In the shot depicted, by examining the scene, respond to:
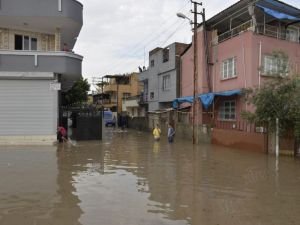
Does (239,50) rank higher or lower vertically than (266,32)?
lower

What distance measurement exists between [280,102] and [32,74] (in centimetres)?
1291

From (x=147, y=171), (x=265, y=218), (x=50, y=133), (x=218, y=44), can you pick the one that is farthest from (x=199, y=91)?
(x=265, y=218)

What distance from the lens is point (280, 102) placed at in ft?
54.3

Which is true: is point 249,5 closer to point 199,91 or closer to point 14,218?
point 199,91

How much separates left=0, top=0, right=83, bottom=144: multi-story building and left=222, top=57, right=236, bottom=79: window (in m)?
9.99

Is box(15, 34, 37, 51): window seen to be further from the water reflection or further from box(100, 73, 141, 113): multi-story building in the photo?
box(100, 73, 141, 113): multi-story building

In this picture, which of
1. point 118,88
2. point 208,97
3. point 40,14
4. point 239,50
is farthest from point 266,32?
point 118,88

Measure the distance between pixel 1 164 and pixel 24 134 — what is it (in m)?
7.72

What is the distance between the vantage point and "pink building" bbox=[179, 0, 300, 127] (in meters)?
22.8

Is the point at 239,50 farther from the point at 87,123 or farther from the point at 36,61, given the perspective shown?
the point at 36,61

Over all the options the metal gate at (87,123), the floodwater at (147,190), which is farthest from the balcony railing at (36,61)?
the floodwater at (147,190)

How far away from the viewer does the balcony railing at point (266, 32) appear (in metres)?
24.8

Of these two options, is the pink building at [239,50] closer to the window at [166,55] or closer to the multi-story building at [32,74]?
the window at [166,55]

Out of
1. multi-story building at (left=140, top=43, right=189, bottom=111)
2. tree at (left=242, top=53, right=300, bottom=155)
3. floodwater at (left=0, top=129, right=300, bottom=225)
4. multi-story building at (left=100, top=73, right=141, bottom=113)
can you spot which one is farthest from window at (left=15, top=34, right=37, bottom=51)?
multi-story building at (left=100, top=73, right=141, bottom=113)
